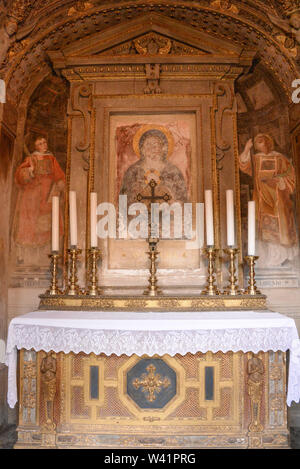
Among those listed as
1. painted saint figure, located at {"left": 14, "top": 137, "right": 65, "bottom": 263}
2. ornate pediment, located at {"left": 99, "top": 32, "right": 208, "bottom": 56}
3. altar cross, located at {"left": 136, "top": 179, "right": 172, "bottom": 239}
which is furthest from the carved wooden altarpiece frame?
altar cross, located at {"left": 136, "top": 179, "right": 172, "bottom": 239}

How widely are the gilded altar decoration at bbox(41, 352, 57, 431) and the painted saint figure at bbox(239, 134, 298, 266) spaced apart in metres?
2.89

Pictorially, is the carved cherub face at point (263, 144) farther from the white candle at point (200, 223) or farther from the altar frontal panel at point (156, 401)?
the altar frontal panel at point (156, 401)

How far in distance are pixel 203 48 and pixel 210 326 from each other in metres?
3.76

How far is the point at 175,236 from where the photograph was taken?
17.7ft

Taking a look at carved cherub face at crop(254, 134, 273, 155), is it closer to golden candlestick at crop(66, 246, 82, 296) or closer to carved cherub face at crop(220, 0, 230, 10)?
carved cherub face at crop(220, 0, 230, 10)

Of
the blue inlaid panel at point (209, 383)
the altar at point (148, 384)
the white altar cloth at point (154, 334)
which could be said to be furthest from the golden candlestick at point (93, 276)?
the blue inlaid panel at point (209, 383)

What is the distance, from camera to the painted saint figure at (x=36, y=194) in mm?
5531

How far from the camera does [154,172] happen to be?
5.56 m

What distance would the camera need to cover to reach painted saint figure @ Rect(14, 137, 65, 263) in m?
5.53
